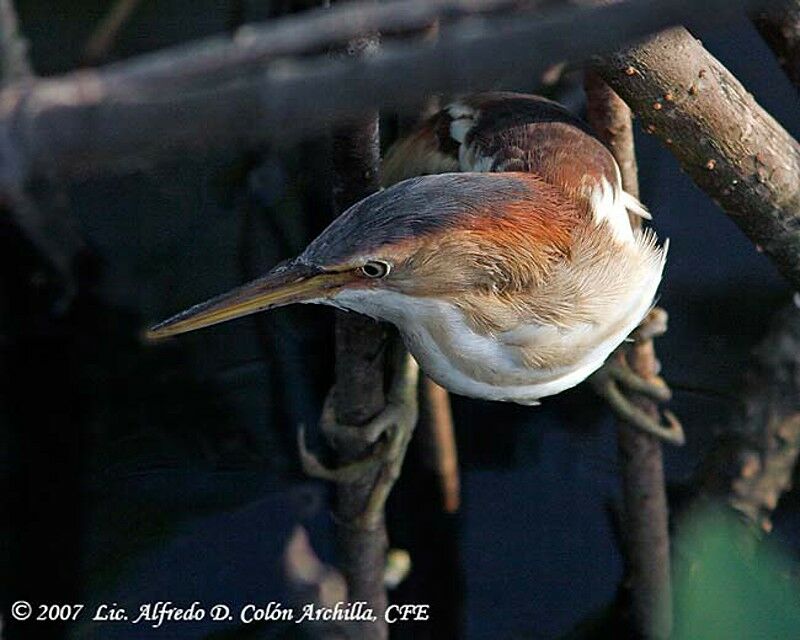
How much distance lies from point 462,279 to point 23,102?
77cm

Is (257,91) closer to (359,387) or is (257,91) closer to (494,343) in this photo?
(494,343)

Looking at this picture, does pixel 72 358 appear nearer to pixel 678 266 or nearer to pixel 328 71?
pixel 678 266

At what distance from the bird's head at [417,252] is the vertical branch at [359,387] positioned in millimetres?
83

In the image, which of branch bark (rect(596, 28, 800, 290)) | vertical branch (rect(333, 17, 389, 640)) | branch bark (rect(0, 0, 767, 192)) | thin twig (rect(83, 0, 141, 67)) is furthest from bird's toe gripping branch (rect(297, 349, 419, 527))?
branch bark (rect(0, 0, 767, 192))

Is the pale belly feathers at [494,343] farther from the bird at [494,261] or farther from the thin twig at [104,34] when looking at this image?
the thin twig at [104,34]

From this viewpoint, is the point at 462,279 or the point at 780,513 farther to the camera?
the point at 780,513

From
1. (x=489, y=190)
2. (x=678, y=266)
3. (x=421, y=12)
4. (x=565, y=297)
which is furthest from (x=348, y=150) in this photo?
(x=678, y=266)

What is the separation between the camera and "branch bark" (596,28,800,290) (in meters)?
1.12

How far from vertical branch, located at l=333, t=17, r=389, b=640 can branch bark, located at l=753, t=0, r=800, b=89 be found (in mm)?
490

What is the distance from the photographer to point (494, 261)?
3.81 ft

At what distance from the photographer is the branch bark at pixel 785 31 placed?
1.32 m

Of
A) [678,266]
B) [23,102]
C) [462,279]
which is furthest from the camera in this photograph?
[678,266]

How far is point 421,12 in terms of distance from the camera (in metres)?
0.49

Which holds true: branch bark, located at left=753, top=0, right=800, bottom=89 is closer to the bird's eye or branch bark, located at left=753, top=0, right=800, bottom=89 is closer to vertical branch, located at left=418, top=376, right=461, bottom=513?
the bird's eye
